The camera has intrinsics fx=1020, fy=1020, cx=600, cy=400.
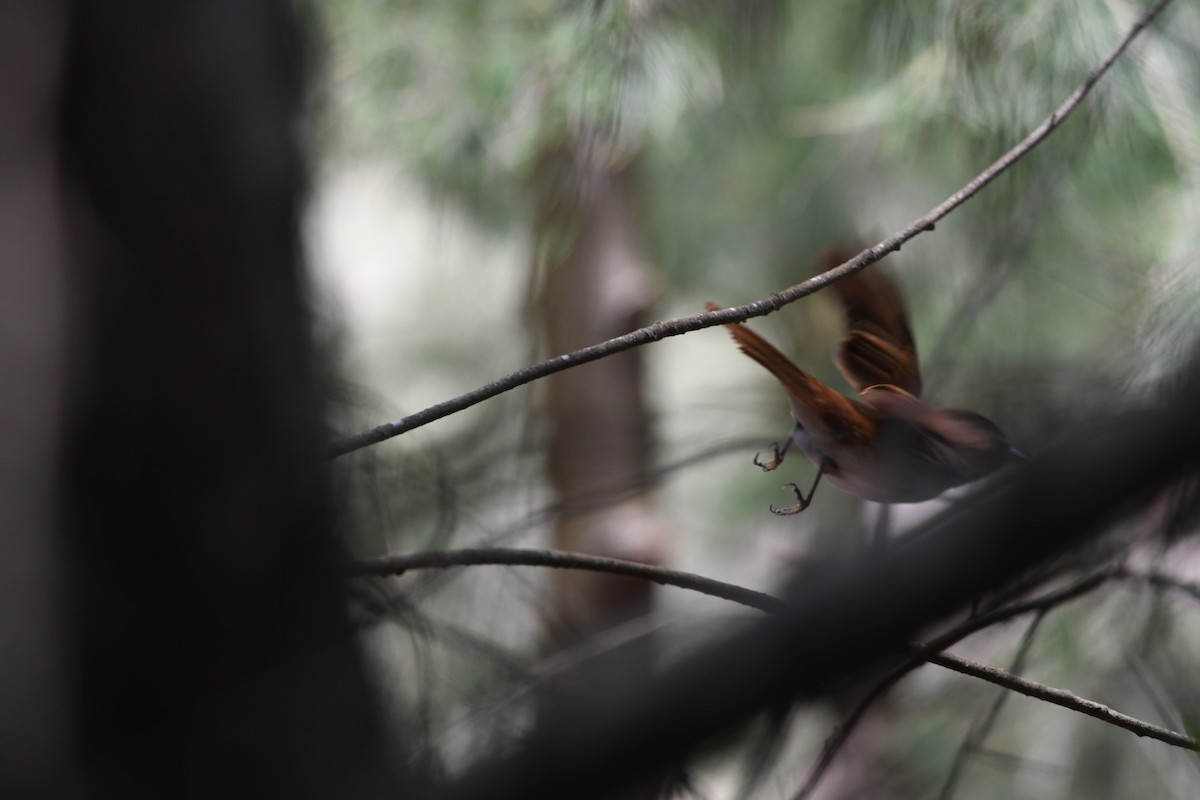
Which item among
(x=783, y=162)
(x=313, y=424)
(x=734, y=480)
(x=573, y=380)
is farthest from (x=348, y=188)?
(x=313, y=424)

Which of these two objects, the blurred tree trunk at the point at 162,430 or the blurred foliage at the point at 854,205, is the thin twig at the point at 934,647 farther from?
the blurred tree trunk at the point at 162,430

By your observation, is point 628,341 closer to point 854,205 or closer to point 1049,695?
point 1049,695

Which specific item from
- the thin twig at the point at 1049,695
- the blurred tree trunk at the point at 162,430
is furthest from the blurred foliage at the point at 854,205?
the blurred tree trunk at the point at 162,430

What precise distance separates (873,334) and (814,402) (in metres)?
0.09

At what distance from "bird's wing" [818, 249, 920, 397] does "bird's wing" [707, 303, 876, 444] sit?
0.06 m

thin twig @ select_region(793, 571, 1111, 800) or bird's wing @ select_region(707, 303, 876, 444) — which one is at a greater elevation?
bird's wing @ select_region(707, 303, 876, 444)

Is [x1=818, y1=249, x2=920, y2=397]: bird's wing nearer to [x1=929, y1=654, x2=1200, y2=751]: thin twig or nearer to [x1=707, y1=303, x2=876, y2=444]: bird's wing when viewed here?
[x1=707, y1=303, x2=876, y2=444]: bird's wing

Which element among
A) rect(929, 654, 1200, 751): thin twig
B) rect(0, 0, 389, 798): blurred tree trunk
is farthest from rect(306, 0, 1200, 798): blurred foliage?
rect(0, 0, 389, 798): blurred tree trunk

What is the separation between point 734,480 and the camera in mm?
2711

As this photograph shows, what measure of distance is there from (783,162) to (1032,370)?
1577 mm

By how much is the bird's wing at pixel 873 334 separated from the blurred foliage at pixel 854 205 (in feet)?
0.27

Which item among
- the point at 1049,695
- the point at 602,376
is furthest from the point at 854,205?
the point at 1049,695

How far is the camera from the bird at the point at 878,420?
21.3 inches

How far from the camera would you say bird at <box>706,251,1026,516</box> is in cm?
54
